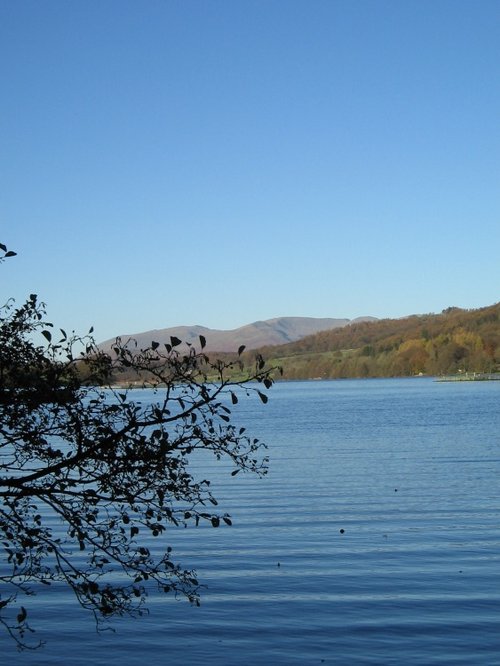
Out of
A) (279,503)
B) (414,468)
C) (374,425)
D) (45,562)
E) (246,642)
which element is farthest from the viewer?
(374,425)

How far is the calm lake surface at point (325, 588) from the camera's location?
1405 cm

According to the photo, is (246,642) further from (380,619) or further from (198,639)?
(380,619)

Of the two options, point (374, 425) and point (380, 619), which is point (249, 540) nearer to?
point (380, 619)

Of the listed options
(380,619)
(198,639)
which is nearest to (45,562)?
(198,639)

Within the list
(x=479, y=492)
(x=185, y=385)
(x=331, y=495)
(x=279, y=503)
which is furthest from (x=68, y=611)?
(x=479, y=492)

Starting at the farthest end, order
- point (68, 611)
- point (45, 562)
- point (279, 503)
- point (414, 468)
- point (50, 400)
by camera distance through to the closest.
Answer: point (414, 468) < point (279, 503) < point (45, 562) < point (68, 611) < point (50, 400)

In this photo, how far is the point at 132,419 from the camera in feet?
23.7

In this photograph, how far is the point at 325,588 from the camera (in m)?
17.5

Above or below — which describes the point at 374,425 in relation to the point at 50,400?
below

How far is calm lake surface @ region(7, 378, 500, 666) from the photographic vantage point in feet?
46.1

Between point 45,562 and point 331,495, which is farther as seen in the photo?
point 331,495

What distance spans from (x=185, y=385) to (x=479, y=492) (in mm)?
25830

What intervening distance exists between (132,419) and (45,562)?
14.5 m

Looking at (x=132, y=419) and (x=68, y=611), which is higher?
(x=132, y=419)
